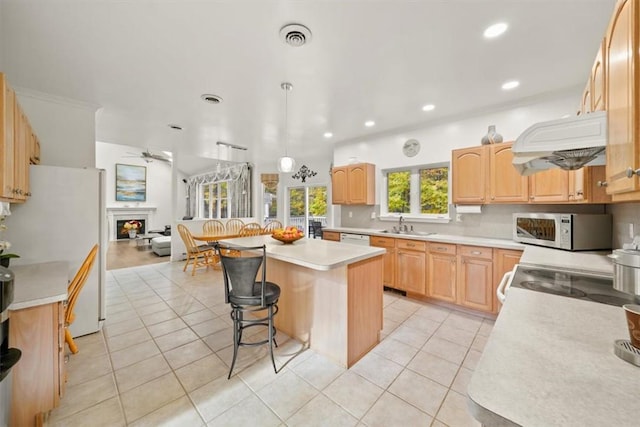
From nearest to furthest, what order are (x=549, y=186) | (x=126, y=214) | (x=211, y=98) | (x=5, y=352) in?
1. (x=5, y=352)
2. (x=549, y=186)
3. (x=211, y=98)
4. (x=126, y=214)

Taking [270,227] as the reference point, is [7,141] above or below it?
above

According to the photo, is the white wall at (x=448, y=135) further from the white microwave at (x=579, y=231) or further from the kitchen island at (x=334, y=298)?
the kitchen island at (x=334, y=298)

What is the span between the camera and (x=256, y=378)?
1.94 metres

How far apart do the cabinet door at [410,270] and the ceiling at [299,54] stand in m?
2.03

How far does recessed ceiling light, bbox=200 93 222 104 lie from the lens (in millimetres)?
3016

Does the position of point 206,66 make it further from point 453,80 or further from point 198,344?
point 198,344

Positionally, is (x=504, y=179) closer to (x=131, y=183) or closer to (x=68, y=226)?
(x=68, y=226)

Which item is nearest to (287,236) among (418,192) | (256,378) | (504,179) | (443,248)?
(256,378)

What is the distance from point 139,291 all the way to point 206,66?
3528 millimetres

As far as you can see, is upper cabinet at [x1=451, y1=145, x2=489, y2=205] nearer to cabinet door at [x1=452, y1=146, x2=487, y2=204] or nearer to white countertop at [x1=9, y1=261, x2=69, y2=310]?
cabinet door at [x1=452, y1=146, x2=487, y2=204]

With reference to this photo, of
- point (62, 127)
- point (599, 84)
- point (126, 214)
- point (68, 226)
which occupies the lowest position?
point (68, 226)

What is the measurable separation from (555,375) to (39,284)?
280cm

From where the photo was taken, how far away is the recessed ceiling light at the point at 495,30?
6.04ft

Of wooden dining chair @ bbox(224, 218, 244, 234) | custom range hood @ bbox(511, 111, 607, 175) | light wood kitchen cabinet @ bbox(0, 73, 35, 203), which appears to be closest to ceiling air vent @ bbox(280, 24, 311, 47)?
custom range hood @ bbox(511, 111, 607, 175)
